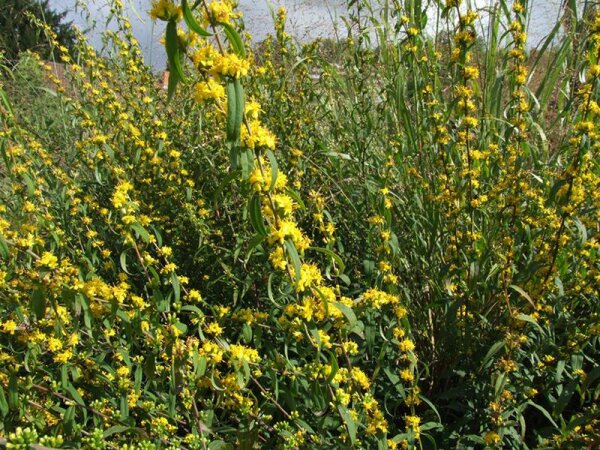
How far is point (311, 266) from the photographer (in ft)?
4.45

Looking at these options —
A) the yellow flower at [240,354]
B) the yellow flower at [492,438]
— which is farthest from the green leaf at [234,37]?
the yellow flower at [492,438]

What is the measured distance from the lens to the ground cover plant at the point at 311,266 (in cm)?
122

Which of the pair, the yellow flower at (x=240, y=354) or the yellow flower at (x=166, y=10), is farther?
the yellow flower at (x=240, y=354)

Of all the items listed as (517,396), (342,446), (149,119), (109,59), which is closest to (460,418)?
(517,396)

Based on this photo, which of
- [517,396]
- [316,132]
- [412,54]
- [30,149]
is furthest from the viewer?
[316,132]

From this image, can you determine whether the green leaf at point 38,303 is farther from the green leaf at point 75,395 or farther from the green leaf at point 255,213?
the green leaf at point 255,213

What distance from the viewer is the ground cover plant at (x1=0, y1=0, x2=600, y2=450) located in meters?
1.22

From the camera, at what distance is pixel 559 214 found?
177 centimetres

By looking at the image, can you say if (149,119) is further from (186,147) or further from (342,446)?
(342,446)

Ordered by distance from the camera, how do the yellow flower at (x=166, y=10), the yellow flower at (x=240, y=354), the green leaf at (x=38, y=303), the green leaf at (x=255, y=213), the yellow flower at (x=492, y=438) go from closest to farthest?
1. the yellow flower at (x=166, y=10)
2. the green leaf at (x=255, y=213)
3. the green leaf at (x=38, y=303)
4. the yellow flower at (x=240, y=354)
5. the yellow flower at (x=492, y=438)

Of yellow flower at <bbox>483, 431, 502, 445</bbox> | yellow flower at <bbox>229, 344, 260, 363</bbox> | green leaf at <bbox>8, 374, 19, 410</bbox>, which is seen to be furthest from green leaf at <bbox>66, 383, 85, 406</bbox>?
yellow flower at <bbox>483, 431, 502, 445</bbox>

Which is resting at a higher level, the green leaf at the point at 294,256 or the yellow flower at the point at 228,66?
the yellow flower at the point at 228,66

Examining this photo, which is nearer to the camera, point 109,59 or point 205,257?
point 205,257

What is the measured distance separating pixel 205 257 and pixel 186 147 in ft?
2.13
